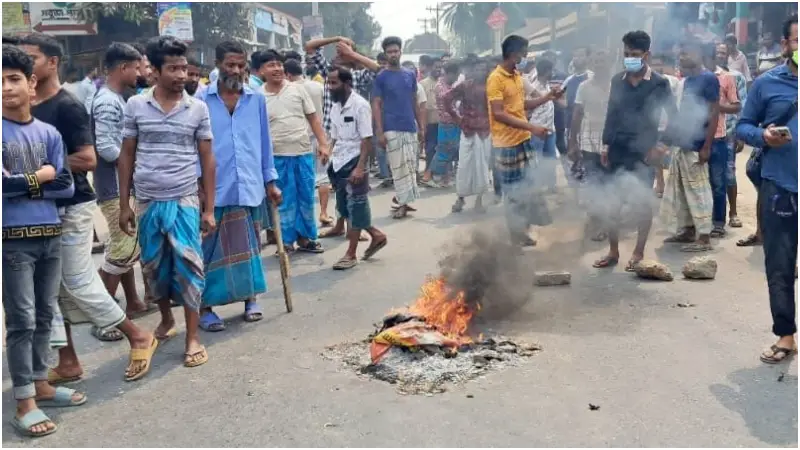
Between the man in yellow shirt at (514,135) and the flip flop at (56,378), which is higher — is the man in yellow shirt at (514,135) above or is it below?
above

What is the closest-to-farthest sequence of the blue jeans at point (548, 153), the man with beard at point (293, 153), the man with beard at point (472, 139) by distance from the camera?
the man with beard at point (293, 153) < the blue jeans at point (548, 153) < the man with beard at point (472, 139)

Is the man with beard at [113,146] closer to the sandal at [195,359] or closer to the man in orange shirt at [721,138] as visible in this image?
the sandal at [195,359]

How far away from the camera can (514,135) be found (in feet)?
24.2

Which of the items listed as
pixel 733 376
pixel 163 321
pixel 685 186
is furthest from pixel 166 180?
pixel 685 186

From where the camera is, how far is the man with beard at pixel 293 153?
7.29 m

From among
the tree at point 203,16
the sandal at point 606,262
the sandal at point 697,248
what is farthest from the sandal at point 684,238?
the tree at point 203,16

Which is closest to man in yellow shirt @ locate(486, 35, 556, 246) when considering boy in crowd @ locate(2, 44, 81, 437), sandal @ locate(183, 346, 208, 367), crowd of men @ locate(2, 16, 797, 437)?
crowd of men @ locate(2, 16, 797, 437)

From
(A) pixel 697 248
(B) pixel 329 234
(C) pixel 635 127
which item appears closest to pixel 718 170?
(A) pixel 697 248

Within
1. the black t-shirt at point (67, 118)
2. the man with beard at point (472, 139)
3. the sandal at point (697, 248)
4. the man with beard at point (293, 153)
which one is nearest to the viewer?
the black t-shirt at point (67, 118)

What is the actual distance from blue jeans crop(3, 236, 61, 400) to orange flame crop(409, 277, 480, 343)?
6.93 feet

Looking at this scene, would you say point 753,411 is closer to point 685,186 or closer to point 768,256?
point 768,256

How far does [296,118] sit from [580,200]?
3.95m

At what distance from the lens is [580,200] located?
9.58 m

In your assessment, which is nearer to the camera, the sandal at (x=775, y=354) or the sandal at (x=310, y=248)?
the sandal at (x=775, y=354)
